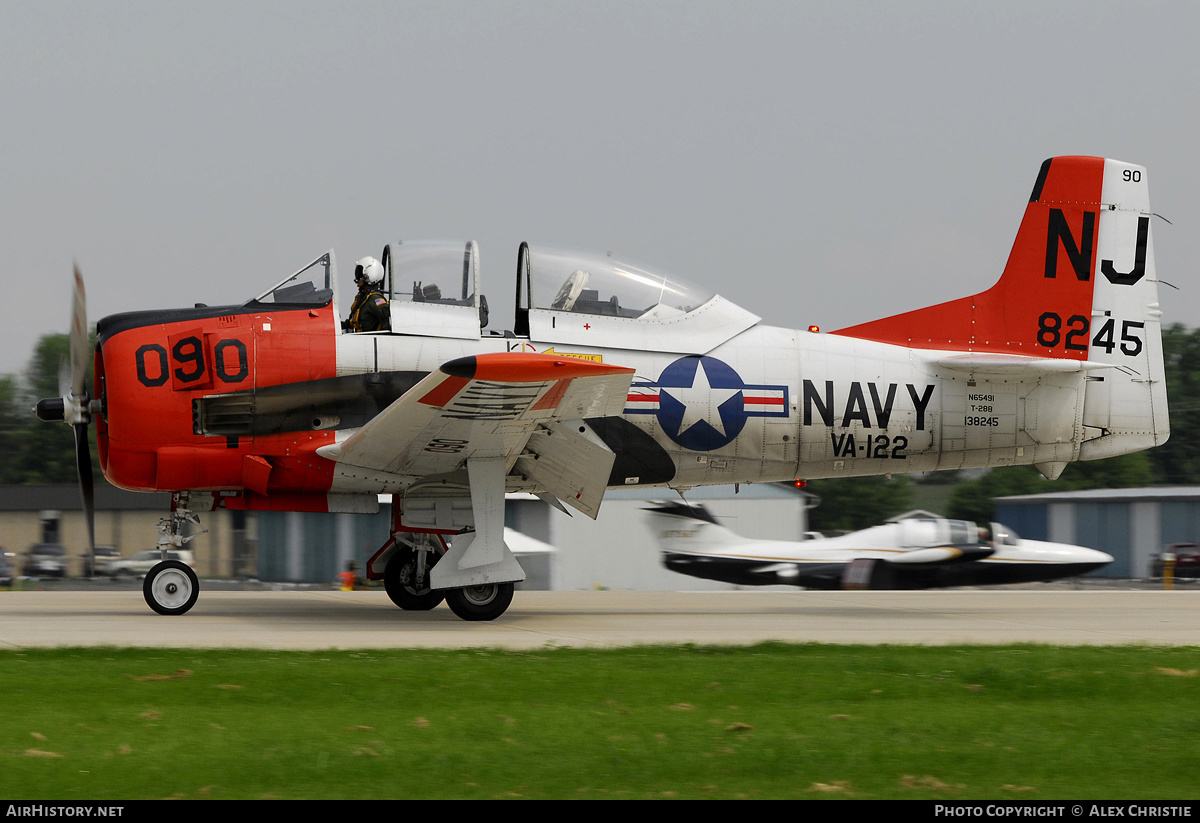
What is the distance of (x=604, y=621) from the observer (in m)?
12.8

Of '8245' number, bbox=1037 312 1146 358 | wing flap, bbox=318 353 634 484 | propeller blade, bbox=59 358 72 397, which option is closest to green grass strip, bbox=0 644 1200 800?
wing flap, bbox=318 353 634 484

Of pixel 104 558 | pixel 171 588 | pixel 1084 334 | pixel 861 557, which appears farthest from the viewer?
pixel 104 558

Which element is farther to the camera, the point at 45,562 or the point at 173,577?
the point at 45,562

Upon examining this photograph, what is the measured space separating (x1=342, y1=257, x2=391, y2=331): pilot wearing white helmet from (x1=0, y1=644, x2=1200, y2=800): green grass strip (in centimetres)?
416

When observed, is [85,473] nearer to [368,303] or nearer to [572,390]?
[368,303]

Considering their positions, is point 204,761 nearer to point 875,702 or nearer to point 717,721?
point 717,721

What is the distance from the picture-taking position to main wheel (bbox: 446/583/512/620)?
39.8 feet

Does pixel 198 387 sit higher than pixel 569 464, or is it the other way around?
pixel 198 387

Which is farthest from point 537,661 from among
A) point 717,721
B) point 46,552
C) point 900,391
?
point 46,552

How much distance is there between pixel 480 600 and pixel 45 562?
33.5 m

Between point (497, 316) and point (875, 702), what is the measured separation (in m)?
6.57

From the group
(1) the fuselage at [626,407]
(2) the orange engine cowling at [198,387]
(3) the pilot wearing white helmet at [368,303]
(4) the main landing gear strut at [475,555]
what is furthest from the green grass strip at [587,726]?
(3) the pilot wearing white helmet at [368,303]

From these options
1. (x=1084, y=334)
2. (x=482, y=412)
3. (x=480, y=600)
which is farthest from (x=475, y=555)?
(x=1084, y=334)

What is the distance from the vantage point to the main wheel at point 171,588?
481 inches
